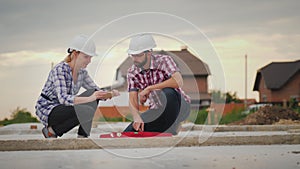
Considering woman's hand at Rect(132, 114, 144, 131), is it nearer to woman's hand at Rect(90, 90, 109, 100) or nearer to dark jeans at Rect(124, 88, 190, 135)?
dark jeans at Rect(124, 88, 190, 135)

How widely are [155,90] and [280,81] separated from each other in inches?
720

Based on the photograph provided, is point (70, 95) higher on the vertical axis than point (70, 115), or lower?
higher

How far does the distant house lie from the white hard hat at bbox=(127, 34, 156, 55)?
17555 millimetres

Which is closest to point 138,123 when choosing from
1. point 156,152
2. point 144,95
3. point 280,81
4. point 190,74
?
point 144,95

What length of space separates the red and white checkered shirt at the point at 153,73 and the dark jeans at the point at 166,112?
0.26 feet

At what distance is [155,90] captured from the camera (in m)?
4.53

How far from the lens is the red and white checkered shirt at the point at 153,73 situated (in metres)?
4.38

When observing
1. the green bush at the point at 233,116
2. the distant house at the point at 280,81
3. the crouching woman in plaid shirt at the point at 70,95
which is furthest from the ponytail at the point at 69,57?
the distant house at the point at 280,81

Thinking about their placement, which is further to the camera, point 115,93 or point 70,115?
point 70,115

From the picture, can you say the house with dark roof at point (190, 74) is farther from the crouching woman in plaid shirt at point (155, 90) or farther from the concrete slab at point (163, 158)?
the concrete slab at point (163, 158)

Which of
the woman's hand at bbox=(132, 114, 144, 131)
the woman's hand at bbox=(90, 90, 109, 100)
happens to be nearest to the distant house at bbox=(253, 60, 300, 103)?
the woman's hand at bbox=(132, 114, 144, 131)

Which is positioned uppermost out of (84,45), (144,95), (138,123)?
(84,45)

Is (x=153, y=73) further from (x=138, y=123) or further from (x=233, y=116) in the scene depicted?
(x=233, y=116)

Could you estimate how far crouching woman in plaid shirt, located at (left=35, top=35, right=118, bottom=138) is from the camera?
450 cm
